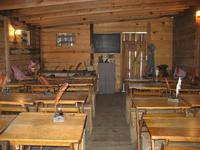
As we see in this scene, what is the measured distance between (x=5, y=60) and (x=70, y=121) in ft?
15.3

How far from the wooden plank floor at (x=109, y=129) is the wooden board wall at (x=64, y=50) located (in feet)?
8.14

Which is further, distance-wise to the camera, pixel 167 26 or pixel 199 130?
pixel 167 26

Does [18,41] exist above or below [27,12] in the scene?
→ below

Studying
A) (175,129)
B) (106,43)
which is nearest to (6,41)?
(106,43)

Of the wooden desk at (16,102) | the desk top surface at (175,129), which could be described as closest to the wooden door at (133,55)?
the wooden desk at (16,102)

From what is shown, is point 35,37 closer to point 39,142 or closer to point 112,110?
point 112,110

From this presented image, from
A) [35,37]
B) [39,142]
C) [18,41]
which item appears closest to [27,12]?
[18,41]

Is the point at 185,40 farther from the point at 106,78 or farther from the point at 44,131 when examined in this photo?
the point at 44,131

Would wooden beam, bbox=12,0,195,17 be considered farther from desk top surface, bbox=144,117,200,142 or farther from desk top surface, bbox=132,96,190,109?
desk top surface, bbox=144,117,200,142

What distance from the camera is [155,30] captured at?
1006cm

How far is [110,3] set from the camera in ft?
20.8

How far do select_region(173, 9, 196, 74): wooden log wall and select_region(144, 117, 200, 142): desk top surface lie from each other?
17.4 ft

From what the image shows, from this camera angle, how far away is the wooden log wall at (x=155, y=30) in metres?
10.0

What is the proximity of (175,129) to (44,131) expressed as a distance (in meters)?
1.11
